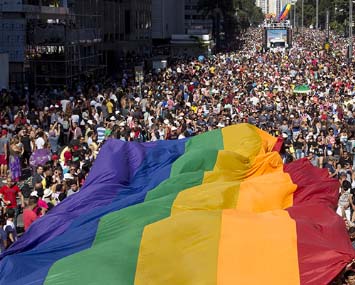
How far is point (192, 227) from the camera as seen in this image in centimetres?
823

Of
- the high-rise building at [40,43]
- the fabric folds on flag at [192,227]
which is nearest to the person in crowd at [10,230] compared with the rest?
the fabric folds on flag at [192,227]

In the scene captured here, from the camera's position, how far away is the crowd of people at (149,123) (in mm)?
14352

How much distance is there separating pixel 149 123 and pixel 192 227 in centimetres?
Result: 1448

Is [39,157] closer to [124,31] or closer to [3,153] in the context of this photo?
[3,153]

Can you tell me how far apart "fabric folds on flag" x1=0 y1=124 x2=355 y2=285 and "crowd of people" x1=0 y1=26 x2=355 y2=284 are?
1.11 metres

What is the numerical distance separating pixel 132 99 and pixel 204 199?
19.1m

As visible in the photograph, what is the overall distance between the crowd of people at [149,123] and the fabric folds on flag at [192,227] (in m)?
1.11

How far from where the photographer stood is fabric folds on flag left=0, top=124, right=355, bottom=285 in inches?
304

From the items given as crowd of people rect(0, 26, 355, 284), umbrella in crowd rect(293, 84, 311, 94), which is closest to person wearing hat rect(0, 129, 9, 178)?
crowd of people rect(0, 26, 355, 284)

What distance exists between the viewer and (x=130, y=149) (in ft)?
43.8

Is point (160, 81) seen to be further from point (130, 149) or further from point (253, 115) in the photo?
point (130, 149)

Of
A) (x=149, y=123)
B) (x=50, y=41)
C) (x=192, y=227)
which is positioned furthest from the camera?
(x=50, y=41)

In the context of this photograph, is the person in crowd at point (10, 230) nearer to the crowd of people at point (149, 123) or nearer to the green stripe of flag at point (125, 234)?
the crowd of people at point (149, 123)

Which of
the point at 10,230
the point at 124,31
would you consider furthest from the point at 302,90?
the point at 124,31
